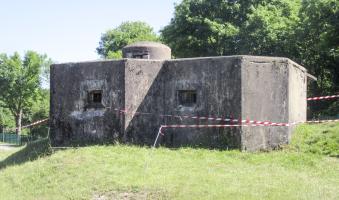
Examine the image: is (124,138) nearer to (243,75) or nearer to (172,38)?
(243,75)

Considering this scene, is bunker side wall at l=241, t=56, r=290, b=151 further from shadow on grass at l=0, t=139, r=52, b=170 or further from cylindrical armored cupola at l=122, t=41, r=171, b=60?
shadow on grass at l=0, t=139, r=52, b=170

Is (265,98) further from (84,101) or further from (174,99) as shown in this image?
(84,101)

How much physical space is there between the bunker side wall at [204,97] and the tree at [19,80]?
27.9 m

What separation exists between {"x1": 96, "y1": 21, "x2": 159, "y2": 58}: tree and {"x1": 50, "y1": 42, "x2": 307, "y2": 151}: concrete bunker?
29.7 metres

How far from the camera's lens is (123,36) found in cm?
4384

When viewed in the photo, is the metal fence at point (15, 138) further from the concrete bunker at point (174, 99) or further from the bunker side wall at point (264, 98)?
the bunker side wall at point (264, 98)

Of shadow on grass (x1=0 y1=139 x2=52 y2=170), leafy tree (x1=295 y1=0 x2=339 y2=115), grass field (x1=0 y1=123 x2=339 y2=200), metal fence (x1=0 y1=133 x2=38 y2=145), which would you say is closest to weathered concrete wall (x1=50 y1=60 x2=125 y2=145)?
shadow on grass (x1=0 y1=139 x2=52 y2=170)

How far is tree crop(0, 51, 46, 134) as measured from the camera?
38031 millimetres

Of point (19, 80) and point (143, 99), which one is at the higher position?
point (19, 80)

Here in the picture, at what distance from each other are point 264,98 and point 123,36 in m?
33.2

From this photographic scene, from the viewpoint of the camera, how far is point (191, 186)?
8664 mm

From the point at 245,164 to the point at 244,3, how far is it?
782 inches

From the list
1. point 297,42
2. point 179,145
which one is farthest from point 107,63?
point 297,42

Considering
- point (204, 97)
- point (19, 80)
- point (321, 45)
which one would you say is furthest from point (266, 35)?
point (19, 80)
